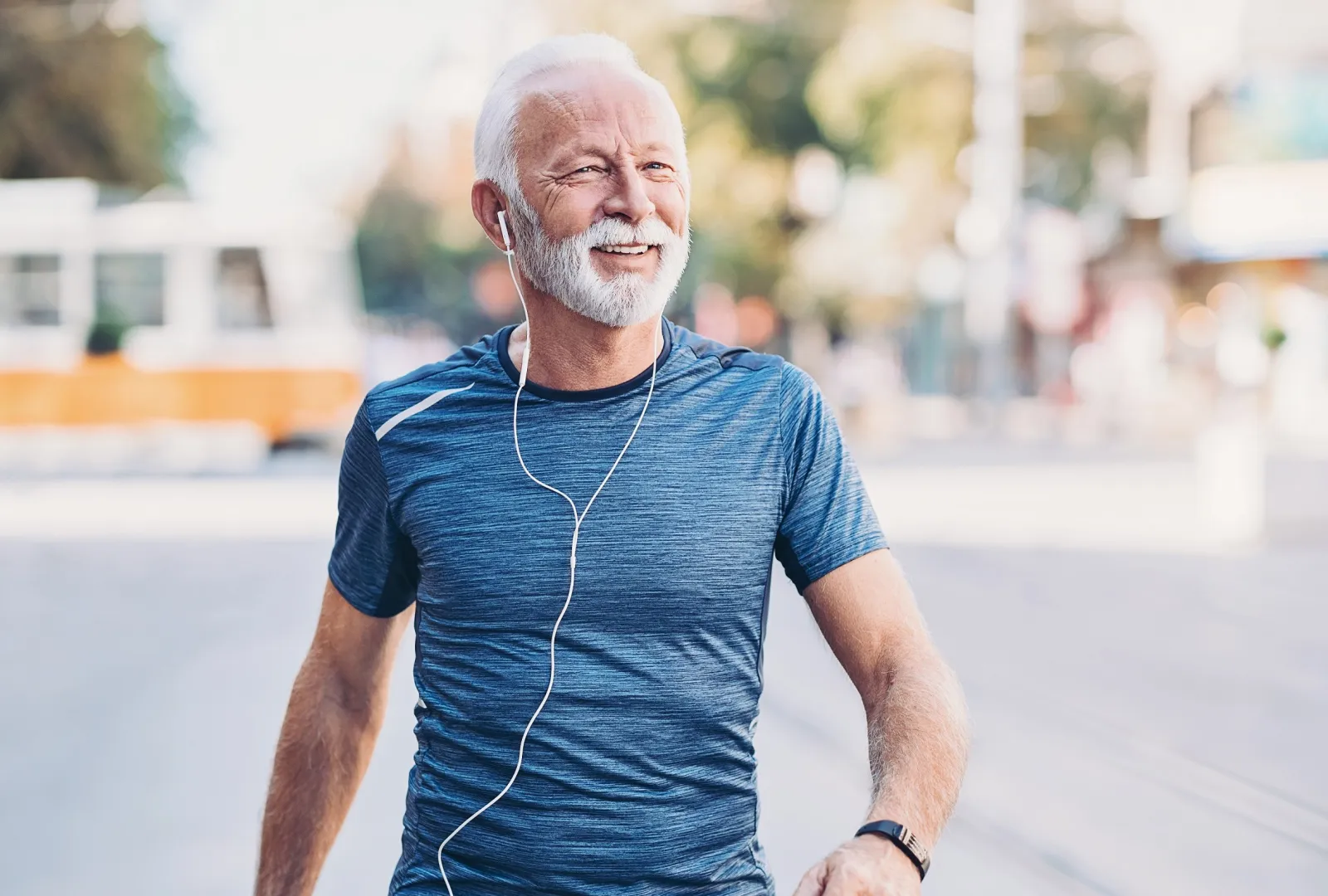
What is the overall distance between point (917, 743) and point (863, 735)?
5.13 m

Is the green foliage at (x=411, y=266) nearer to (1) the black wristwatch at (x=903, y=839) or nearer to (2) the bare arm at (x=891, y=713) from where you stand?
(2) the bare arm at (x=891, y=713)

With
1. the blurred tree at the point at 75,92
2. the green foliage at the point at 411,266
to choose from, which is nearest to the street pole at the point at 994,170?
the blurred tree at the point at 75,92

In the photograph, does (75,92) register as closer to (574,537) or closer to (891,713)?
(574,537)

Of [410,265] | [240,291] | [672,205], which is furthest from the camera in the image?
[410,265]

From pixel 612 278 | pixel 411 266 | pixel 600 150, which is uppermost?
pixel 411 266

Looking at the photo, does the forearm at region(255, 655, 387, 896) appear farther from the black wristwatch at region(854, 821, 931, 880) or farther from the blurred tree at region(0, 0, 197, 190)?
the blurred tree at region(0, 0, 197, 190)

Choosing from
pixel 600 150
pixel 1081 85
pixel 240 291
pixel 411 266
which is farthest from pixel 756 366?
pixel 411 266

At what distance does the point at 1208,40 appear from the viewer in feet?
110

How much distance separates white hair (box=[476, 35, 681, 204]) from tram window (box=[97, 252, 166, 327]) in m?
21.1

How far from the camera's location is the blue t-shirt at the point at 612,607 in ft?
6.48

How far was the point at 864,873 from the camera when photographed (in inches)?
70.9

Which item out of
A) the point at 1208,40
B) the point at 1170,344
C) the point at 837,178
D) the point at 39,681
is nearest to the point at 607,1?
the point at 837,178

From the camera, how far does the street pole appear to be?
1088 inches

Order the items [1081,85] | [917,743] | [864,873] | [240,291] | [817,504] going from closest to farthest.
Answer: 1. [864,873]
2. [917,743]
3. [817,504]
4. [240,291]
5. [1081,85]
